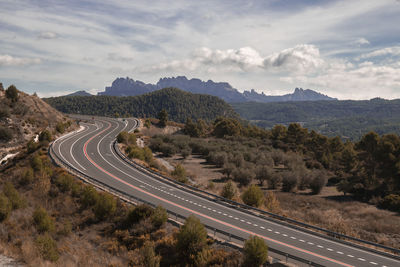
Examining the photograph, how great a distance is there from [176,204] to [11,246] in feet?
39.9

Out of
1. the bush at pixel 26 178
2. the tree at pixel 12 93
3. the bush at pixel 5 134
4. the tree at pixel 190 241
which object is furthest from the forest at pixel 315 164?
the tree at pixel 12 93

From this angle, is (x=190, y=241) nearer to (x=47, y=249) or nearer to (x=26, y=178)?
(x=47, y=249)

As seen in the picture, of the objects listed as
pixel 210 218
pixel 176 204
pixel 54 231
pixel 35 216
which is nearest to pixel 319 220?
pixel 210 218

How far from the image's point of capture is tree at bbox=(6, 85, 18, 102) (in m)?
73.4

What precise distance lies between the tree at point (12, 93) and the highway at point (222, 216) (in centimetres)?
4548

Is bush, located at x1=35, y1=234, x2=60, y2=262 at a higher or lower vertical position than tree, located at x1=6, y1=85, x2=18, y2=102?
lower

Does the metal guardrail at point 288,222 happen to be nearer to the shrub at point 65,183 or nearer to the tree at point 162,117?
the shrub at point 65,183

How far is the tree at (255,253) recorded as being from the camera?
13266 mm

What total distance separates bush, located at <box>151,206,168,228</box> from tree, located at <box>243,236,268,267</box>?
7194 mm

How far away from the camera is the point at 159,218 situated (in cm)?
1873

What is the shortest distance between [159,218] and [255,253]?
786 cm

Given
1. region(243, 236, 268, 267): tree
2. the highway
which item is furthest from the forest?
region(243, 236, 268, 267): tree

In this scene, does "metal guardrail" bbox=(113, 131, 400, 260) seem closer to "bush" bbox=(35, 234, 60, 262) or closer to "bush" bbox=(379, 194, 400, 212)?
"bush" bbox=(35, 234, 60, 262)

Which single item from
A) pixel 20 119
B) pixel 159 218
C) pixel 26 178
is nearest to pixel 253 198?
pixel 159 218
